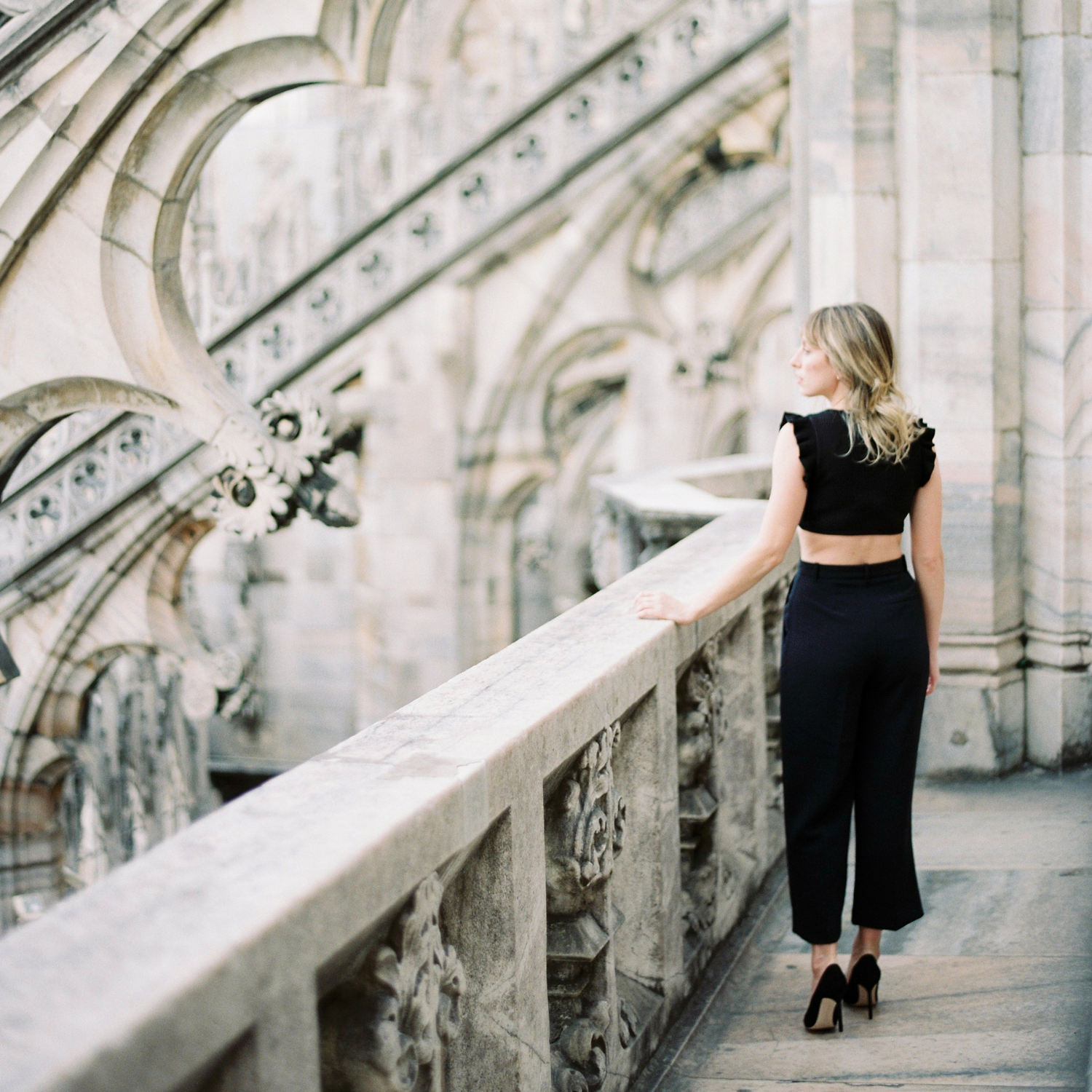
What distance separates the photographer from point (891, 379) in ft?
8.65

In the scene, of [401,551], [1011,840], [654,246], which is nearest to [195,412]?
[1011,840]

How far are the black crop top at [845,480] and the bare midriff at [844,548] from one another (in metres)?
0.01

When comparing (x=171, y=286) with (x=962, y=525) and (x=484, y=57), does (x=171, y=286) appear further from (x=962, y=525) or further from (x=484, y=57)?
(x=484, y=57)

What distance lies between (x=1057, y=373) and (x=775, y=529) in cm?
211

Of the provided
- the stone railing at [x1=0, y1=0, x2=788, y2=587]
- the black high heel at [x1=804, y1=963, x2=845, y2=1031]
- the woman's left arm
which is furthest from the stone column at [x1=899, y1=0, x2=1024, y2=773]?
the stone railing at [x1=0, y1=0, x2=788, y2=587]

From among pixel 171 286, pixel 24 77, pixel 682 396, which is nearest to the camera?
pixel 24 77

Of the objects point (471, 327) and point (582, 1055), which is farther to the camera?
point (471, 327)

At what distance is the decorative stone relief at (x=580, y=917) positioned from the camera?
2.36 m

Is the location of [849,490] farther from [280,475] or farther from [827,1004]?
[280,475]

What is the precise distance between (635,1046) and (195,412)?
308 centimetres

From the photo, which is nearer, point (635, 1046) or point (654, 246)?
point (635, 1046)

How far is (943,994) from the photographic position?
291 centimetres

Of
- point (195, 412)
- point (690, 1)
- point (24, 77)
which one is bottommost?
point (195, 412)

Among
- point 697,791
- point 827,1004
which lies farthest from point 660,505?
point 827,1004
